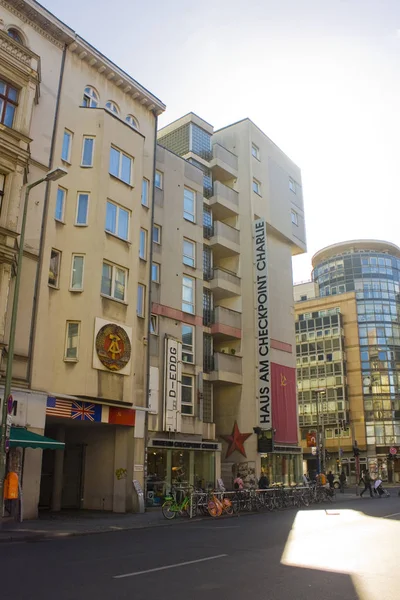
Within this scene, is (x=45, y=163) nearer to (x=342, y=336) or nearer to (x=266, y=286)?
(x=266, y=286)

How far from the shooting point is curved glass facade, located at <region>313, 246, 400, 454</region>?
7825 cm

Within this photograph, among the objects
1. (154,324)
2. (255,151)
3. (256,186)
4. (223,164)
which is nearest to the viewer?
(154,324)

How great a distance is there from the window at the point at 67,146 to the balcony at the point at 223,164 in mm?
16068

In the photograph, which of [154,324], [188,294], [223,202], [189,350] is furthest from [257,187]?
[154,324]

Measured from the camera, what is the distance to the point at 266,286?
120 ft

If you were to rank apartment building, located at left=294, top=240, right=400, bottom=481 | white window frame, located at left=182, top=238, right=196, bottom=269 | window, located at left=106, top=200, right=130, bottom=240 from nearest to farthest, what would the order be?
window, located at left=106, top=200, right=130, bottom=240, white window frame, located at left=182, top=238, right=196, bottom=269, apartment building, located at left=294, top=240, right=400, bottom=481

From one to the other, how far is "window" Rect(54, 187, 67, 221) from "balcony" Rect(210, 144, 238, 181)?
684 inches

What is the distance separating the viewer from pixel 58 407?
68.4ft

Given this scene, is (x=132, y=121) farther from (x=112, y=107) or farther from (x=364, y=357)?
(x=364, y=357)

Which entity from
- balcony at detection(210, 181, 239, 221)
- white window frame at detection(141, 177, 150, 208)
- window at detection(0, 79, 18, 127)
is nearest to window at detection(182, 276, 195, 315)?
white window frame at detection(141, 177, 150, 208)

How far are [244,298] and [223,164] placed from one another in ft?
32.0

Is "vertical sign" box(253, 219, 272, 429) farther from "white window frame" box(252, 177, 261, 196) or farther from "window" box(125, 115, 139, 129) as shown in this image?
"window" box(125, 115, 139, 129)

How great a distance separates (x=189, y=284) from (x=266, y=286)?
637 centimetres

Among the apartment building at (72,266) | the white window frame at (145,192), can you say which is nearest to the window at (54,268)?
the apartment building at (72,266)
